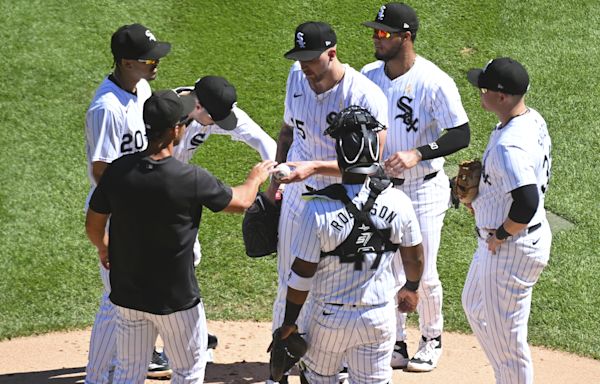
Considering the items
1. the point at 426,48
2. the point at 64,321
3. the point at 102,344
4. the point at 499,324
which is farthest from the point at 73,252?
the point at 426,48

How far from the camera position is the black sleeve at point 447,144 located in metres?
6.00

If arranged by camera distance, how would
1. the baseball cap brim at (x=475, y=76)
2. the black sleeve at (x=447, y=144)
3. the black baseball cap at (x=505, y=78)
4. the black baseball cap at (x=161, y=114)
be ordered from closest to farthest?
the black baseball cap at (x=161, y=114) < the black baseball cap at (x=505, y=78) < the baseball cap brim at (x=475, y=76) < the black sleeve at (x=447, y=144)

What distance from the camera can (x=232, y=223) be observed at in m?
8.38

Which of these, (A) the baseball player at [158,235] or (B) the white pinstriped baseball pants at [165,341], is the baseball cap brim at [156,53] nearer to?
(A) the baseball player at [158,235]

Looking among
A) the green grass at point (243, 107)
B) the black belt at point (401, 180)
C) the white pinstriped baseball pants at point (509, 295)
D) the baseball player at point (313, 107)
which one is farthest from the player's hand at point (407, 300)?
the green grass at point (243, 107)

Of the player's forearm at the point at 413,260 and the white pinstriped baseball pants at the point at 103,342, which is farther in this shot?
the white pinstriped baseball pants at the point at 103,342

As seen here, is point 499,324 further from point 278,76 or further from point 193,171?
point 278,76

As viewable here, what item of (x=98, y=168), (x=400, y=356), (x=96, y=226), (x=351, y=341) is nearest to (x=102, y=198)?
(x=96, y=226)

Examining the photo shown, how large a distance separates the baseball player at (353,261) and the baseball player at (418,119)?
1.24 meters

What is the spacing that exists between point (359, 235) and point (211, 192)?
0.74 m

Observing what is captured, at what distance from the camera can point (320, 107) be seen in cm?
571

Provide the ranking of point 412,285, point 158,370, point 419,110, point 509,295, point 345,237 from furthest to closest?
point 158,370, point 419,110, point 509,295, point 412,285, point 345,237

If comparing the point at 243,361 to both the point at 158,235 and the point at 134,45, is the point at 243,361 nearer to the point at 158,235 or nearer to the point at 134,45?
the point at 158,235

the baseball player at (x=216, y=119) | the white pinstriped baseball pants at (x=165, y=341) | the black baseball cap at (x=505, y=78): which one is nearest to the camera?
the white pinstriped baseball pants at (x=165, y=341)
